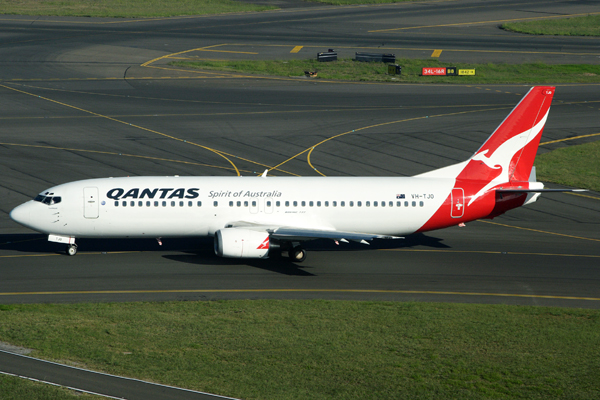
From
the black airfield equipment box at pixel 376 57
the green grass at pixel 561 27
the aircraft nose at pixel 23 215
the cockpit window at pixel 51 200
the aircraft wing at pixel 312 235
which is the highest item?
the green grass at pixel 561 27

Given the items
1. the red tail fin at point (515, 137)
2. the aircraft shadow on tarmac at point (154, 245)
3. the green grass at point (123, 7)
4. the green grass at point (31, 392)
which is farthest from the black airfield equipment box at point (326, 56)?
the green grass at point (31, 392)

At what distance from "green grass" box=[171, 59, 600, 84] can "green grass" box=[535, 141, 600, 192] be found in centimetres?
2761

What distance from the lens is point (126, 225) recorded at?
37500mm

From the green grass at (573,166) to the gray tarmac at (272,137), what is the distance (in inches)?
87.9

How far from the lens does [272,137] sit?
62.7m

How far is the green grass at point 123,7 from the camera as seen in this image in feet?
399

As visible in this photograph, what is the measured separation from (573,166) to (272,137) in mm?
27103

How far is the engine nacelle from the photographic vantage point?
35.8m

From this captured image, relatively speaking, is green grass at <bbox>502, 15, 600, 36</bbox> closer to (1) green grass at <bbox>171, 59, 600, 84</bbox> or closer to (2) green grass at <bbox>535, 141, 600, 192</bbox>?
(1) green grass at <bbox>171, 59, 600, 84</bbox>

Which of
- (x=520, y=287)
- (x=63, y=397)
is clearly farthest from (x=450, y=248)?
(x=63, y=397)

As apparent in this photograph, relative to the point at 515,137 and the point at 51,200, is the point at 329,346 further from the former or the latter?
the point at 515,137

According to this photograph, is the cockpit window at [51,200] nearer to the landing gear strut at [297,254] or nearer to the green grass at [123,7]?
the landing gear strut at [297,254]

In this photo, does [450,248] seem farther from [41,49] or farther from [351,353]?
[41,49]

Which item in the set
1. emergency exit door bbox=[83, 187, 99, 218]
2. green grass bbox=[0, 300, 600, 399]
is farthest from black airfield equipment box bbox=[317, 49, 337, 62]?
green grass bbox=[0, 300, 600, 399]
